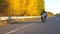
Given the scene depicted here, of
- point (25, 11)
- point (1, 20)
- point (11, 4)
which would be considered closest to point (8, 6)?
point (11, 4)

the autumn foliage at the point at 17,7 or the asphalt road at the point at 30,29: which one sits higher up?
the asphalt road at the point at 30,29

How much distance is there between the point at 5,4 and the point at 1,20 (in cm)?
2783

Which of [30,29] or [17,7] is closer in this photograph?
[30,29]

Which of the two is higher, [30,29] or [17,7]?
[30,29]

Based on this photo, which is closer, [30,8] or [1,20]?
[1,20]

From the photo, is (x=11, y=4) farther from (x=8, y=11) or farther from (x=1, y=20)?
(x=1, y=20)

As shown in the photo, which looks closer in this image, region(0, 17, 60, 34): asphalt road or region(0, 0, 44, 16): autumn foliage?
region(0, 17, 60, 34): asphalt road

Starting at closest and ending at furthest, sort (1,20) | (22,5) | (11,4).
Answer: (1,20)
(11,4)
(22,5)

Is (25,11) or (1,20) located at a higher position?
(1,20)

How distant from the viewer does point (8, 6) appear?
55.8 m

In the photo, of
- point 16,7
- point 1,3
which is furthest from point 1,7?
point 16,7

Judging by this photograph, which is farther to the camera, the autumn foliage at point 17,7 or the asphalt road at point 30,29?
the autumn foliage at point 17,7

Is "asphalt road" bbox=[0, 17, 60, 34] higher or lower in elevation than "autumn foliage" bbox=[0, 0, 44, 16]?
higher

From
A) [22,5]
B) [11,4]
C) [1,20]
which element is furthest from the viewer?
[22,5]
